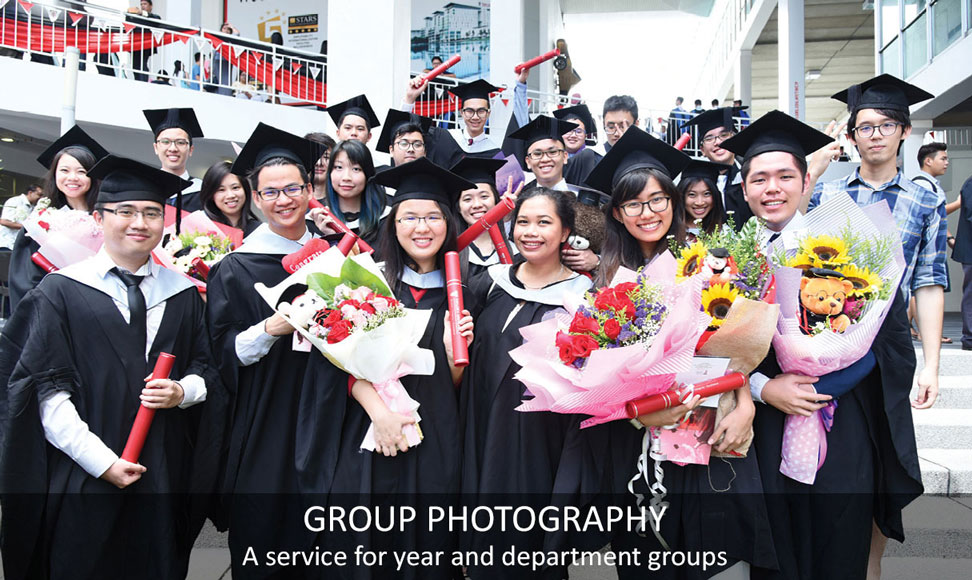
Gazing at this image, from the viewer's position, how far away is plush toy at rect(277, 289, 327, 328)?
2.38 meters

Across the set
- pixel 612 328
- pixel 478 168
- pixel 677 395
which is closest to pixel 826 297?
pixel 677 395

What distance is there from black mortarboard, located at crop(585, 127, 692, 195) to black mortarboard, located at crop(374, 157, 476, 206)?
2.19 feet

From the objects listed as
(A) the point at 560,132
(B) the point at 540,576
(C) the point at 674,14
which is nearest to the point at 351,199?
(A) the point at 560,132

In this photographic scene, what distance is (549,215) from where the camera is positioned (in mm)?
2746

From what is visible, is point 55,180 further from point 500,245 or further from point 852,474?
point 852,474

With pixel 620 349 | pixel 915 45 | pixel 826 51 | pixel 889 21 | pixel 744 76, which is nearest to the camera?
pixel 620 349

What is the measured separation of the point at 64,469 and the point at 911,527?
426cm

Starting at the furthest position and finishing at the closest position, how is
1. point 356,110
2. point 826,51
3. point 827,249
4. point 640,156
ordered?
point 826,51 → point 356,110 → point 640,156 → point 827,249

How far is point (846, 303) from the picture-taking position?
7.20 ft

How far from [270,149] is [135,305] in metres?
0.91

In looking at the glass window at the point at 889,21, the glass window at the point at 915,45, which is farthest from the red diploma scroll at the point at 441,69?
the glass window at the point at 889,21

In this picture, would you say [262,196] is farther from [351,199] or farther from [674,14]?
[674,14]

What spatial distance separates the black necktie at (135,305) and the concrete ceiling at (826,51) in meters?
19.6

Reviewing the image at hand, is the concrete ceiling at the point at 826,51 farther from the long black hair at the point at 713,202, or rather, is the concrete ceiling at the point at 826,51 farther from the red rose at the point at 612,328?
the red rose at the point at 612,328
